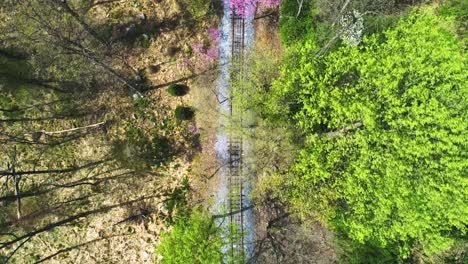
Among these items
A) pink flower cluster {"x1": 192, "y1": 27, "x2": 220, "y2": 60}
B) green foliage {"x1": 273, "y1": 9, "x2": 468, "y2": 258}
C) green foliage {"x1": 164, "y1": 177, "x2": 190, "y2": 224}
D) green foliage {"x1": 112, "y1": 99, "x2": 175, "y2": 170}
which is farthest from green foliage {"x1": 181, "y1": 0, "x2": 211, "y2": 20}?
green foliage {"x1": 164, "y1": 177, "x2": 190, "y2": 224}

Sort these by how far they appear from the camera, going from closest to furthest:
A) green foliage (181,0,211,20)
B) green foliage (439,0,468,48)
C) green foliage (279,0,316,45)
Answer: green foliage (439,0,468,48) → green foliage (279,0,316,45) → green foliage (181,0,211,20)

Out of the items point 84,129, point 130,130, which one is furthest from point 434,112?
point 84,129

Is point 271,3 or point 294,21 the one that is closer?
point 294,21

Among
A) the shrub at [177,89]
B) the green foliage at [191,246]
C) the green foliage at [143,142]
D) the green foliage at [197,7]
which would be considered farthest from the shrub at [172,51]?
the green foliage at [191,246]

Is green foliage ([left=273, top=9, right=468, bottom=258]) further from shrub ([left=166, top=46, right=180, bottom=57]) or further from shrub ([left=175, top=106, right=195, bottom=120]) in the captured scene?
shrub ([left=166, top=46, right=180, bottom=57])

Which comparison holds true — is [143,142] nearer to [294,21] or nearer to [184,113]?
[184,113]

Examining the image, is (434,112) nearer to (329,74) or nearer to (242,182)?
(329,74)

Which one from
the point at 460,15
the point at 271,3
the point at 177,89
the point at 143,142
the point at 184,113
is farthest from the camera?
the point at 271,3

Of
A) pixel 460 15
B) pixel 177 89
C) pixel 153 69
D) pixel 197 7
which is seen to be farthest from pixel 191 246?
pixel 460 15
